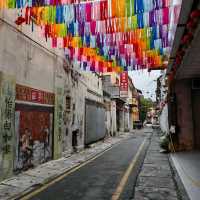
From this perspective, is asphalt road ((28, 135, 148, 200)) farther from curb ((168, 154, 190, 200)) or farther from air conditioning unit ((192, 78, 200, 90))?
air conditioning unit ((192, 78, 200, 90))

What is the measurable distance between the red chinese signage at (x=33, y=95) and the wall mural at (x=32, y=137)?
46 centimetres

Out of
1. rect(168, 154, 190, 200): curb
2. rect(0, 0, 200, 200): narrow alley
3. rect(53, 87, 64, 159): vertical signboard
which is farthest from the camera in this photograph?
rect(53, 87, 64, 159): vertical signboard

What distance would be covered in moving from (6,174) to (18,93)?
2.75m

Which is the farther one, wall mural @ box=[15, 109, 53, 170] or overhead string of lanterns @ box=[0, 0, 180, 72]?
wall mural @ box=[15, 109, 53, 170]

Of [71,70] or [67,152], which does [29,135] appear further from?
[71,70]

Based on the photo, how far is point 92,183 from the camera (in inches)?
374

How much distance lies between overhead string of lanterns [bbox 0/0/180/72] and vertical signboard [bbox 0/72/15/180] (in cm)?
223

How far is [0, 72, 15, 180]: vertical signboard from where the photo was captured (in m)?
9.74

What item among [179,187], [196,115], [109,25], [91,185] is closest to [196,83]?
[196,115]

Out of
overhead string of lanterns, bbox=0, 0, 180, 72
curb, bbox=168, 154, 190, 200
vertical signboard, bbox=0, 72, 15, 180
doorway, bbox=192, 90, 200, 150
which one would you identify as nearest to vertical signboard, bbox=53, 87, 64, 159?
overhead string of lanterns, bbox=0, 0, 180, 72

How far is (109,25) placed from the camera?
10695 mm

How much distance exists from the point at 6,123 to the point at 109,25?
4721mm

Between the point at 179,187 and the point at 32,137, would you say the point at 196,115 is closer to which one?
the point at 179,187

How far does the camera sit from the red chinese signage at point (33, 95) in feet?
36.3
